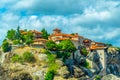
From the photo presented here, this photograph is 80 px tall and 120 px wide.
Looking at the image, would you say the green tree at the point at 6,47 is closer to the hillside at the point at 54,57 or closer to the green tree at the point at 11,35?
the hillside at the point at 54,57

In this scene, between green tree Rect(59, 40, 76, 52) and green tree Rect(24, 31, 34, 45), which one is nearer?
green tree Rect(59, 40, 76, 52)

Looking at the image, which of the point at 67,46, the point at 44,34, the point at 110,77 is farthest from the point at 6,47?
the point at 110,77

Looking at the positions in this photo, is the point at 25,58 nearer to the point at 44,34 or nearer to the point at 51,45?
the point at 51,45

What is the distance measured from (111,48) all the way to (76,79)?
3219cm

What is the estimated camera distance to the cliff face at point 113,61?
144938 millimetres

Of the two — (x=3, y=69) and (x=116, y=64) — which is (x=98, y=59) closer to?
(x=116, y=64)

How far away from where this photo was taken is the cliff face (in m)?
145

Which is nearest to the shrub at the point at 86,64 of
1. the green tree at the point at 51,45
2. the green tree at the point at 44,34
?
the green tree at the point at 51,45

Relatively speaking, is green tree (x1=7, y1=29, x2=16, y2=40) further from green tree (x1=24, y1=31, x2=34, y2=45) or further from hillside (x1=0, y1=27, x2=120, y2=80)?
green tree (x1=24, y1=31, x2=34, y2=45)

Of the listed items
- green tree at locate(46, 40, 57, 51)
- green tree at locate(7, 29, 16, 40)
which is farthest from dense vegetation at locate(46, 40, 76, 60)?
green tree at locate(7, 29, 16, 40)

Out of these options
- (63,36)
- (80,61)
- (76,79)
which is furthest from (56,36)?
(76,79)

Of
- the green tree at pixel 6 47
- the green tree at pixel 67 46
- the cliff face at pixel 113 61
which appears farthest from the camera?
the cliff face at pixel 113 61

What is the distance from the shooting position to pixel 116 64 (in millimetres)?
150250

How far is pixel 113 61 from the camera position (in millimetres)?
148875
